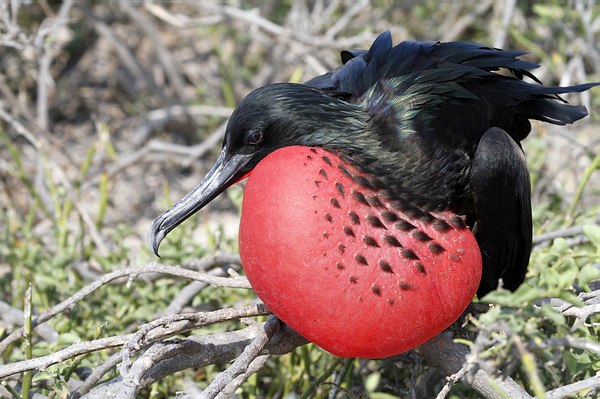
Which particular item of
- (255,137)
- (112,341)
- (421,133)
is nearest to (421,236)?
(421,133)

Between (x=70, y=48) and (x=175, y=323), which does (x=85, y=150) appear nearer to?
(x=70, y=48)

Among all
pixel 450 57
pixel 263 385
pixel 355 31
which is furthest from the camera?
pixel 355 31

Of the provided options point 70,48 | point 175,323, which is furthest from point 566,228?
point 70,48

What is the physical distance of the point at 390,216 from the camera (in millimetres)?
1283

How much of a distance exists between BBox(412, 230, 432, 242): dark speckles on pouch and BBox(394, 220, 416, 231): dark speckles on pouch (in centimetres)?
1

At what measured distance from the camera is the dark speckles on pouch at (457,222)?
1.37m

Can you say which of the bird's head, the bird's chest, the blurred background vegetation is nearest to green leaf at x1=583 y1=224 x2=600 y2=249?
the blurred background vegetation

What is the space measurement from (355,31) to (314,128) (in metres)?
1.94

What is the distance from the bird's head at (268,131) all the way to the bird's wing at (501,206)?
221 millimetres

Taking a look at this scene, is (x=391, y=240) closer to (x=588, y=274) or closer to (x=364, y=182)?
(x=364, y=182)

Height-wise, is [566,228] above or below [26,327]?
below

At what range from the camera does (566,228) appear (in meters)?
1.94

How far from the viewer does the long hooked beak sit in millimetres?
1362

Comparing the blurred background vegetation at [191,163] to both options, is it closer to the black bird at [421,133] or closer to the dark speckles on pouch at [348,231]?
the black bird at [421,133]
